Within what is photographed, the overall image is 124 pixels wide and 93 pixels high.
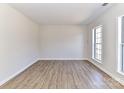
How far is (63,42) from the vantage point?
9078mm

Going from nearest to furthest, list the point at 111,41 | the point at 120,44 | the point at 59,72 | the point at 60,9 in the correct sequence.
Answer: the point at 120,44, the point at 111,41, the point at 60,9, the point at 59,72

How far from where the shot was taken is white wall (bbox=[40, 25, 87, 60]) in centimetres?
899

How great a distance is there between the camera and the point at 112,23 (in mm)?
4418

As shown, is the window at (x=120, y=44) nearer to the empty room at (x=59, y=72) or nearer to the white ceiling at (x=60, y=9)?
the empty room at (x=59, y=72)

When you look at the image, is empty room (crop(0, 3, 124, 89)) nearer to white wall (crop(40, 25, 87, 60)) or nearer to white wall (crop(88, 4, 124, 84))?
white wall (crop(88, 4, 124, 84))

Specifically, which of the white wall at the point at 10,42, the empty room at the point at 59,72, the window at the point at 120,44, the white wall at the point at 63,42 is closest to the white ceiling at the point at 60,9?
the empty room at the point at 59,72

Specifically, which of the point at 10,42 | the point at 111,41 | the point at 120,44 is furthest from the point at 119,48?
the point at 10,42

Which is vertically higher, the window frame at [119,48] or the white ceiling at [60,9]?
the white ceiling at [60,9]

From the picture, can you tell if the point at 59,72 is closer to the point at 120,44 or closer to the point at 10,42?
the point at 10,42

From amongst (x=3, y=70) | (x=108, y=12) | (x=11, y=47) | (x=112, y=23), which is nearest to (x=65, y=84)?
(x=3, y=70)

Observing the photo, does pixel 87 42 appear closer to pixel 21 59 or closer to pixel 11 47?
pixel 21 59

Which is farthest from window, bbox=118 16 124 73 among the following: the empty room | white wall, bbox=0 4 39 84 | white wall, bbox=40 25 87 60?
white wall, bbox=40 25 87 60

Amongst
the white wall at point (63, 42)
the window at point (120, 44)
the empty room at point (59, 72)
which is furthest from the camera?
the white wall at point (63, 42)

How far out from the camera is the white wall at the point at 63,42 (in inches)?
354
